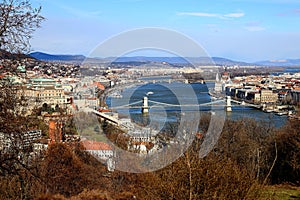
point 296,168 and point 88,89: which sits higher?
point 88,89

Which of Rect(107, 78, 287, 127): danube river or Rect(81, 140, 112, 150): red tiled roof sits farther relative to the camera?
Rect(107, 78, 287, 127): danube river

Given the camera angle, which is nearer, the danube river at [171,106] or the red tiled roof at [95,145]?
the red tiled roof at [95,145]

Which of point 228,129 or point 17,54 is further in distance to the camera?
point 228,129

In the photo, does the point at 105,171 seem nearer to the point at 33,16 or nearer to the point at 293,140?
the point at 293,140

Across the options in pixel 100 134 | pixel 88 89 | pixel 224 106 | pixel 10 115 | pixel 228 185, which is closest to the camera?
pixel 10 115

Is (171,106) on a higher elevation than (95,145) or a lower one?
lower

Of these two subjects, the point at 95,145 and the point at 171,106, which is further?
the point at 171,106

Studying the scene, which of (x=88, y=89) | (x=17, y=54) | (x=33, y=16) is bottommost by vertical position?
(x=88, y=89)

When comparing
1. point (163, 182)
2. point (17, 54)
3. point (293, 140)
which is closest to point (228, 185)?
point (163, 182)
